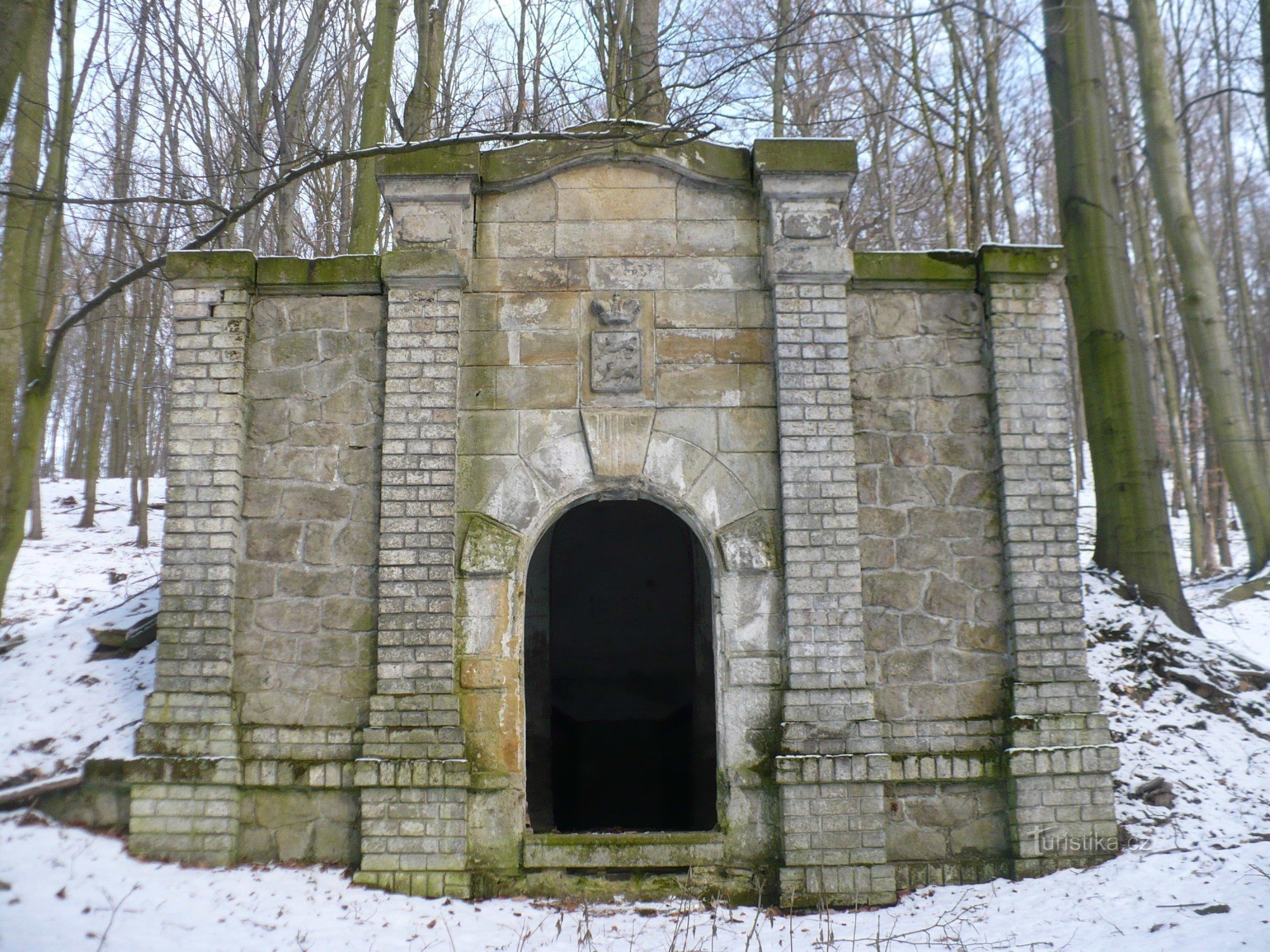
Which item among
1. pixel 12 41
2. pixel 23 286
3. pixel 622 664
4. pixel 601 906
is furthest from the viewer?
pixel 622 664

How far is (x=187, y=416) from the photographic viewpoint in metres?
5.93

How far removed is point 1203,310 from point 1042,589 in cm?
525

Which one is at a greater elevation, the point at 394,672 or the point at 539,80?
the point at 539,80

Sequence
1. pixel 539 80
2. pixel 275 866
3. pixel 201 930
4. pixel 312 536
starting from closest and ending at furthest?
1. pixel 201 930
2. pixel 275 866
3. pixel 312 536
4. pixel 539 80

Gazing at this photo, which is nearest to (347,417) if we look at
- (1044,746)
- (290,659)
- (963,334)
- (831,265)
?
(290,659)

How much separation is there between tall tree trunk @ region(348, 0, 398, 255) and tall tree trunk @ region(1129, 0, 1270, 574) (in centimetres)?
761

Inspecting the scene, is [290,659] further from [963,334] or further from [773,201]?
[963,334]

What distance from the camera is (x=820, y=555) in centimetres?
574

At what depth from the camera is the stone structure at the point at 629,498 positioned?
5.57 meters

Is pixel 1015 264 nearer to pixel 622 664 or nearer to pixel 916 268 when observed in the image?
pixel 916 268

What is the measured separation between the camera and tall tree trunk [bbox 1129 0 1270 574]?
30.6ft

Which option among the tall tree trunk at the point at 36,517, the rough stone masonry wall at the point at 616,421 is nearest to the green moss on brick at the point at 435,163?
the rough stone masonry wall at the point at 616,421

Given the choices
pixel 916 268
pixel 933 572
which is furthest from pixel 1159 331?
pixel 933 572

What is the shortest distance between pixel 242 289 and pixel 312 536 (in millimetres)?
1618
